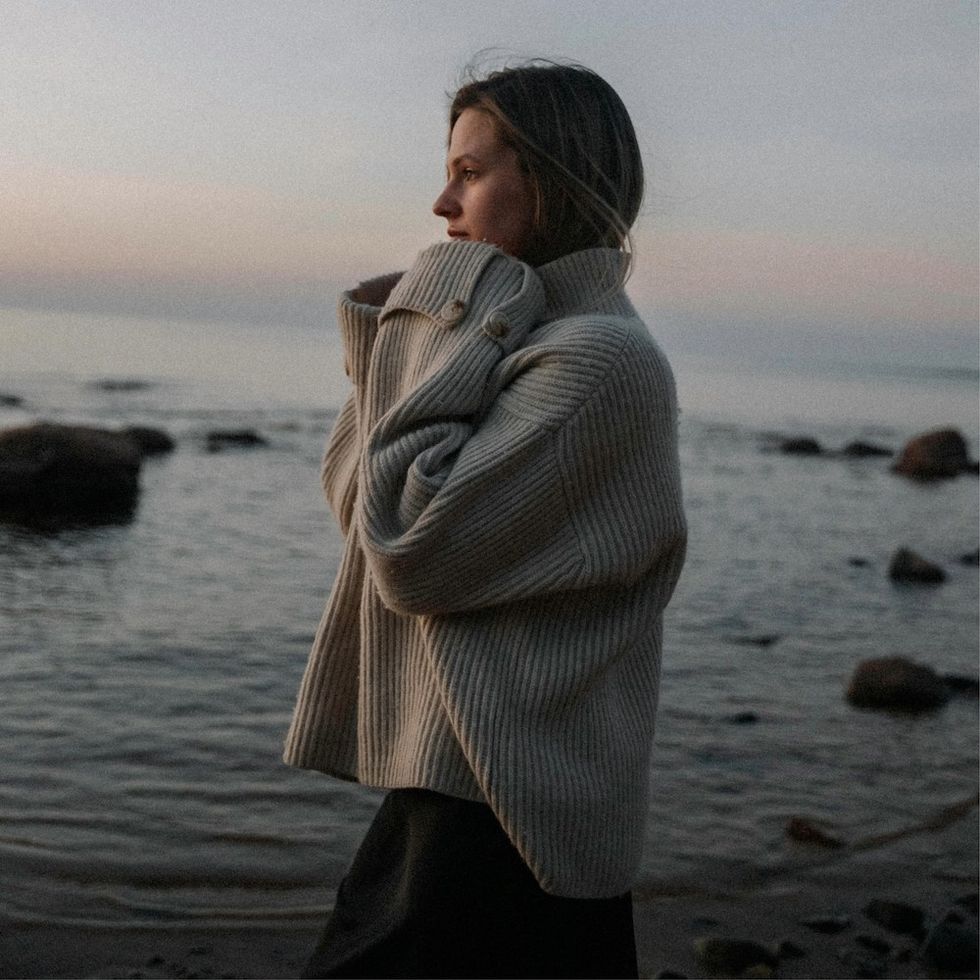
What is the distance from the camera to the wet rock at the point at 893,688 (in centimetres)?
841

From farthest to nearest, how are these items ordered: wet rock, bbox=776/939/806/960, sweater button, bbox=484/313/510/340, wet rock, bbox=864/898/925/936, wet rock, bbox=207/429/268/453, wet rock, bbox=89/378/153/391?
1. wet rock, bbox=89/378/153/391
2. wet rock, bbox=207/429/268/453
3. wet rock, bbox=864/898/925/936
4. wet rock, bbox=776/939/806/960
5. sweater button, bbox=484/313/510/340

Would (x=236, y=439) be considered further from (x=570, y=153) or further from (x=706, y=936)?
(x=570, y=153)

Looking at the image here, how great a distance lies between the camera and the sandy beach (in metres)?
Result: 4.52

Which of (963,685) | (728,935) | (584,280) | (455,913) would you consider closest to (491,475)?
(584,280)

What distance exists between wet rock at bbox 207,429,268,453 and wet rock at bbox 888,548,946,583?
11.0 meters

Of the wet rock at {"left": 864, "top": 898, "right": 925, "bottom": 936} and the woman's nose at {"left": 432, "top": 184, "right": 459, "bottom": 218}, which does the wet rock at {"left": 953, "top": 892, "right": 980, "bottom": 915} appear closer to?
the wet rock at {"left": 864, "top": 898, "right": 925, "bottom": 936}

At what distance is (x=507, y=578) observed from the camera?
2121 millimetres

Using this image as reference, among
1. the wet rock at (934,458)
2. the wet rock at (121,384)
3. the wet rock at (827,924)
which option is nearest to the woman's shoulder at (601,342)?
the wet rock at (827,924)

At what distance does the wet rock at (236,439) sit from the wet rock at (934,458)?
11.1m

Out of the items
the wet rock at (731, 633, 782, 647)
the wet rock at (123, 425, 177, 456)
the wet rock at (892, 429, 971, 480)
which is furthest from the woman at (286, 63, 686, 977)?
the wet rock at (892, 429, 971, 480)

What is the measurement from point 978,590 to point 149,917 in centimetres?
981

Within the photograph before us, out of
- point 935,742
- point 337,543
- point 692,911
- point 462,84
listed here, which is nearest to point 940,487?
point 337,543

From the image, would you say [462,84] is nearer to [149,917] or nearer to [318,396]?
[149,917]

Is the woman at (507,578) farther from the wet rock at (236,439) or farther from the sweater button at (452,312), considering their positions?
the wet rock at (236,439)
